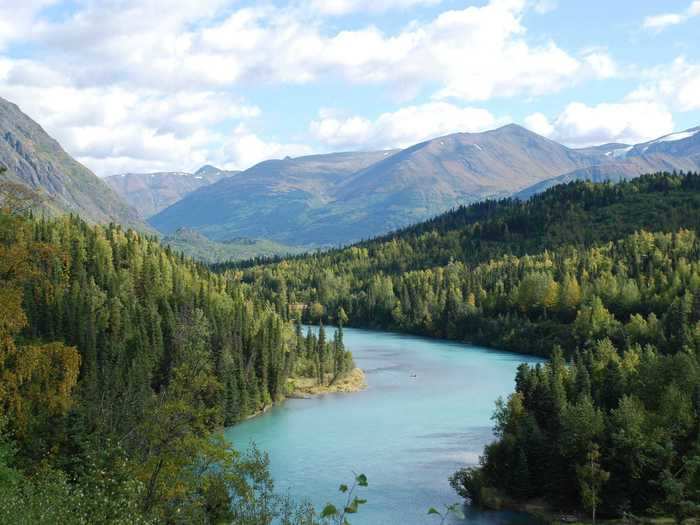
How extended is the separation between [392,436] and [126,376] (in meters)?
34.2

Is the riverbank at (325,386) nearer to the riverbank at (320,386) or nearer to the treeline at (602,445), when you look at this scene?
the riverbank at (320,386)

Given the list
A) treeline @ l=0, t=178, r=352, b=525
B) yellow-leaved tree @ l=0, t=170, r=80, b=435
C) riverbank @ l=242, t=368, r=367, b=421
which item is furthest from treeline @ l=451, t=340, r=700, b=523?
riverbank @ l=242, t=368, r=367, b=421

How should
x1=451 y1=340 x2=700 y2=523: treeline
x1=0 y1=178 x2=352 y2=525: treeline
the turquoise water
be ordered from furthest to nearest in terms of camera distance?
the turquoise water < x1=451 y1=340 x2=700 y2=523: treeline < x1=0 y1=178 x2=352 y2=525: treeline

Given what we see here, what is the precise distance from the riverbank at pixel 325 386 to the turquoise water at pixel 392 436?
228 cm

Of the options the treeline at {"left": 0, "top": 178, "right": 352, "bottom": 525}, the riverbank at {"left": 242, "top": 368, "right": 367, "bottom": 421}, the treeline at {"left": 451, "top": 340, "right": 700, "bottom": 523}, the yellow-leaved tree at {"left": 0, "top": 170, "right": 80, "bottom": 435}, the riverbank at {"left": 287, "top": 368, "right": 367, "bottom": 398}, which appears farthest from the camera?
the riverbank at {"left": 287, "top": 368, "right": 367, "bottom": 398}

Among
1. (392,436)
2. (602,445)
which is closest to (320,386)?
(392,436)

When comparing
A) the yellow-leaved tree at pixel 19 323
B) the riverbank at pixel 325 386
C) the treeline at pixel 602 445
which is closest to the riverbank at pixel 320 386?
the riverbank at pixel 325 386

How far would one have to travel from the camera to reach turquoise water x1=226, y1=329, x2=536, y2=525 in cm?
6729

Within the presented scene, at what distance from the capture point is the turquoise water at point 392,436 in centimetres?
6729

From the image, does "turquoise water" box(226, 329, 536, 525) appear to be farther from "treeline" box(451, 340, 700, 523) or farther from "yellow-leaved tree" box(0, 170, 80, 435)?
"yellow-leaved tree" box(0, 170, 80, 435)

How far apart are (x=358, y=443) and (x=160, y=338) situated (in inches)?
1452

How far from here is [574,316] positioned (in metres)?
168

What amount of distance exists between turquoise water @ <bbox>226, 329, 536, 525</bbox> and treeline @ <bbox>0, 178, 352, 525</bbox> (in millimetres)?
5269

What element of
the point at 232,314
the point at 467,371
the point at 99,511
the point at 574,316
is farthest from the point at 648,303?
the point at 99,511
